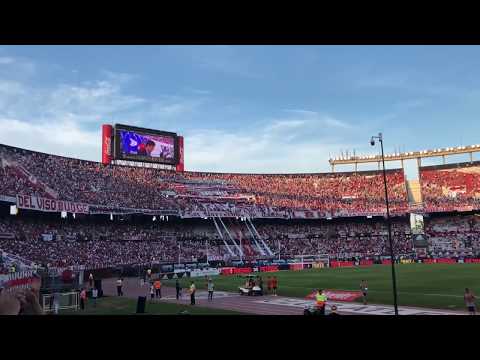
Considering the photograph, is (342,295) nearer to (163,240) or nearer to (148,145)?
(163,240)

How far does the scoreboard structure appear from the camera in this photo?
6856 centimetres

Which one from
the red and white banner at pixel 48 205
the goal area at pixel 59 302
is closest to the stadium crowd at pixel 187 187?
the red and white banner at pixel 48 205

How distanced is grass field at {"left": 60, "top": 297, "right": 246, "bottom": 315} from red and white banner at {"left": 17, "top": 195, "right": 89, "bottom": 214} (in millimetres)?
20603

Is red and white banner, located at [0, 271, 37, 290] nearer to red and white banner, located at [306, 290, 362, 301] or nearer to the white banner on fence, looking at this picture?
red and white banner, located at [306, 290, 362, 301]

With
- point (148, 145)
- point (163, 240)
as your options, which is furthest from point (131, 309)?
point (148, 145)

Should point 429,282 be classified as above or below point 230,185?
below

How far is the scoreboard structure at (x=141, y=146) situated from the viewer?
68.6 m

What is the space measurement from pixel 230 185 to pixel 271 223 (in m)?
10.7

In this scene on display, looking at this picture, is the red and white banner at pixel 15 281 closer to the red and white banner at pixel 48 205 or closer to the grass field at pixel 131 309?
the grass field at pixel 131 309
